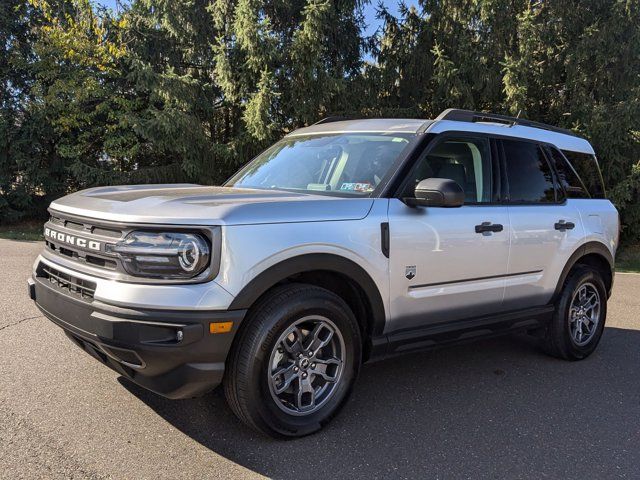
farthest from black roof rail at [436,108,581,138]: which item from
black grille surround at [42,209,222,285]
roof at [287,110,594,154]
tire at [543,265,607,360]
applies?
black grille surround at [42,209,222,285]

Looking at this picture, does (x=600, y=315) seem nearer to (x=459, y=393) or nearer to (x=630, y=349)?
(x=630, y=349)

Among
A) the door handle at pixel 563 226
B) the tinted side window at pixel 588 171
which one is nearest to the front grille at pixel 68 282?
the door handle at pixel 563 226

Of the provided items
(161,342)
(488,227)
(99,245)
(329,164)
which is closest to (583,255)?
(488,227)

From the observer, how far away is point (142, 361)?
8.75ft

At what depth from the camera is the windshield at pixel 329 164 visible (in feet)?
12.0

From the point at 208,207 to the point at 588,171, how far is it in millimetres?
3913

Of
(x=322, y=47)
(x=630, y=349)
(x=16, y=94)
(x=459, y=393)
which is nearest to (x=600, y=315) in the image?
(x=630, y=349)

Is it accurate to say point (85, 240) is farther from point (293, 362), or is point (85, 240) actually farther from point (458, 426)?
point (458, 426)

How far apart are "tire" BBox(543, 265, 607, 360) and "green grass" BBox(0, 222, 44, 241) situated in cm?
1149

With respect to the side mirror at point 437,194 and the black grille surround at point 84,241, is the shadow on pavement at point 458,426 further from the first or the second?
the side mirror at point 437,194

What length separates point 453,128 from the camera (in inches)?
154

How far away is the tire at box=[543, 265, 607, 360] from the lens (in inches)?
183

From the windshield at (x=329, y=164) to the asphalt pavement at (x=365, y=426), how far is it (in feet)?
5.01

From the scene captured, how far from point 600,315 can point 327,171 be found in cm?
310
